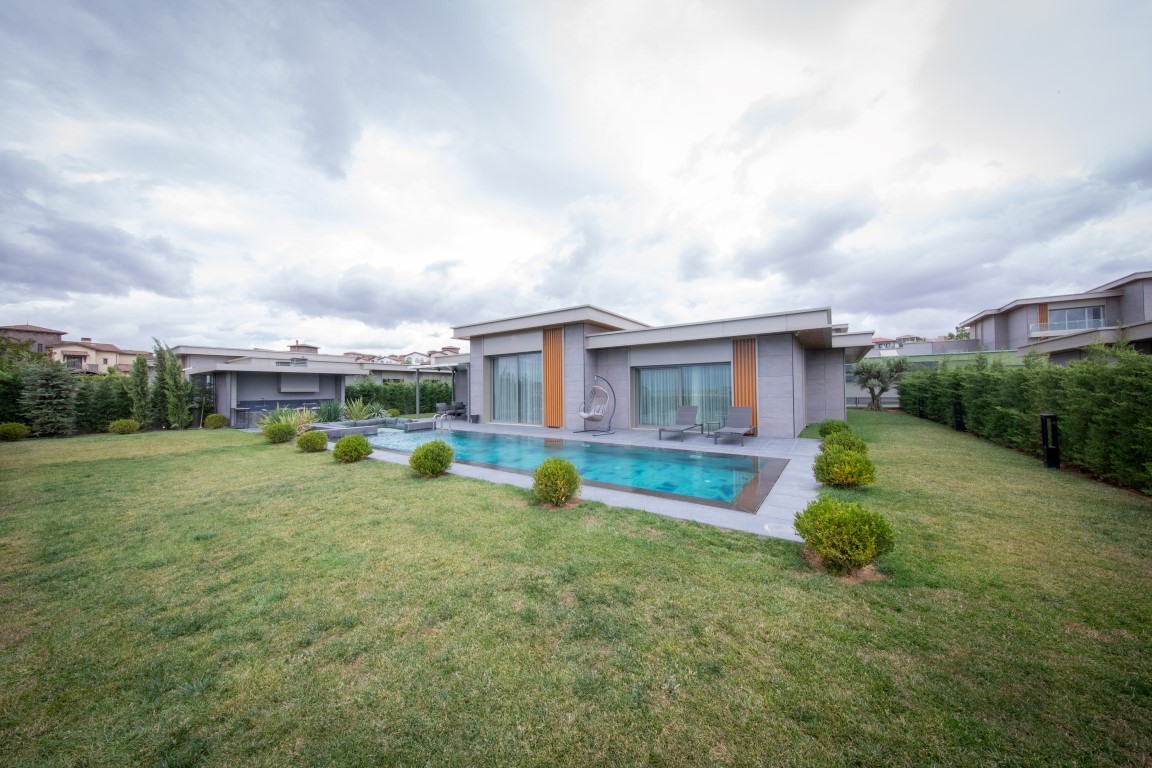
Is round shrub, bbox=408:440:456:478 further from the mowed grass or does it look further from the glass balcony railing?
the glass balcony railing

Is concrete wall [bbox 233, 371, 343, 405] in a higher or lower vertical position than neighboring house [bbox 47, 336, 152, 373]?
lower

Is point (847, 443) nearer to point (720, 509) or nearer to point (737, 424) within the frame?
point (720, 509)

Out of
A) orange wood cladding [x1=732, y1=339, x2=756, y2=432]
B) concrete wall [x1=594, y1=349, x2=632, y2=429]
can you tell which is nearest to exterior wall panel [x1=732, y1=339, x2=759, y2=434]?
orange wood cladding [x1=732, y1=339, x2=756, y2=432]

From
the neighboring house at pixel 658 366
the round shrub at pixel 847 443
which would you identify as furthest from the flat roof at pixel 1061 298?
the round shrub at pixel 847 443

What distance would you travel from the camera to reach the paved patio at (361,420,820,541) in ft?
17.0

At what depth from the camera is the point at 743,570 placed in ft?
12.3

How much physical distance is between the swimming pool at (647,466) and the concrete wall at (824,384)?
10049 mm

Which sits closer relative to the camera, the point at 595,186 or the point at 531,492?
the point at 531,492

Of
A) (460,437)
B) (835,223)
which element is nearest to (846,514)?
(460,437)

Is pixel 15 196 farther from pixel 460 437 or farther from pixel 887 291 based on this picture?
pixel 887 291

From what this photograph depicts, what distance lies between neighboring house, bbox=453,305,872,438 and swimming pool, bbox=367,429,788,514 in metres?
3.32

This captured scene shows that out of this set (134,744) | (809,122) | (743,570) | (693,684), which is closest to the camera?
(134,744)

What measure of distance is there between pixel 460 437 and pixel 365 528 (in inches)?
412

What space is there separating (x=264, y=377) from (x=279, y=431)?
33.5 feet
